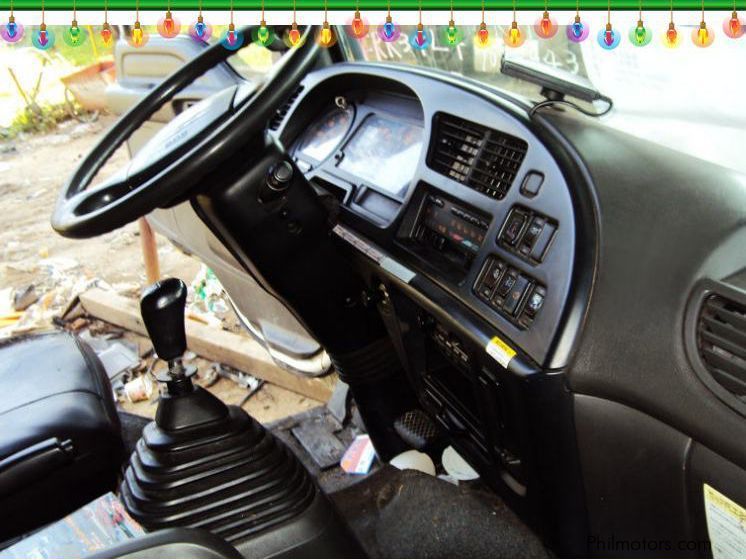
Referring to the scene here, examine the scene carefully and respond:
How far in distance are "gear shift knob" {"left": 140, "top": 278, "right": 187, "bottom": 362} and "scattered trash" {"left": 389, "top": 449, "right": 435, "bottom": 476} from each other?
25.6 inches

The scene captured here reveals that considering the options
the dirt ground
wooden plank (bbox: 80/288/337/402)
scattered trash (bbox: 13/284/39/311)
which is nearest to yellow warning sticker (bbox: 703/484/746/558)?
wooden plank (bbox: 80/288/337/402)

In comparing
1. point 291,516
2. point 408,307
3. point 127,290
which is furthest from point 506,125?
point 127,290

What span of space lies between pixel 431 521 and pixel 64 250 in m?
3.12

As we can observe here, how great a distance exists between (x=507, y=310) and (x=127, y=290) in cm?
273

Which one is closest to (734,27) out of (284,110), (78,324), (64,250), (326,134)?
(326,134)

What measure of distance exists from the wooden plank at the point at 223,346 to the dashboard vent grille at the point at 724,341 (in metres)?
1.51

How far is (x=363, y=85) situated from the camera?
5.43ft

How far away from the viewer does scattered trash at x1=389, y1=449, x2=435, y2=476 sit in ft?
5.91

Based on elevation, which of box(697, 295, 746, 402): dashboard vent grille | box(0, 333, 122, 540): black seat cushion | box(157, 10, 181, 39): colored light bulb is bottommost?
box(0, 333, 122, 540): black seat cushion

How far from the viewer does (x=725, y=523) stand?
3.04 ft

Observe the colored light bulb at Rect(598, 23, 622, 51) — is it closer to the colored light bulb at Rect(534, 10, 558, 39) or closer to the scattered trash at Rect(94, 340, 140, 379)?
the colored light bulb at Rect(534, 10, 558, 39)

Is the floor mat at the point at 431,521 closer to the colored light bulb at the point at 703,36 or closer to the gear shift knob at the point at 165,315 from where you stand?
the gear shift knob at the point at 165,315

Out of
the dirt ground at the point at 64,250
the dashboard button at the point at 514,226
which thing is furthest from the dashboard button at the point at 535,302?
the dirt ground at the point at 64,250

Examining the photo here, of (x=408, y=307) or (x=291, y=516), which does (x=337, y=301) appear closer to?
(x=408, y=307)
